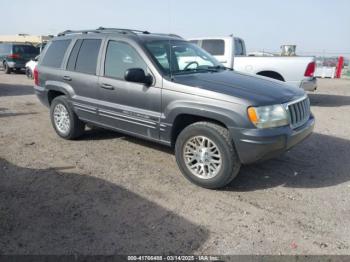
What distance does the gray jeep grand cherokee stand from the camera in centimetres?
386

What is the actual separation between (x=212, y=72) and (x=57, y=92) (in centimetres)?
305

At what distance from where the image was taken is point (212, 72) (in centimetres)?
490

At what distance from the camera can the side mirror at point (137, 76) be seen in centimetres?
436

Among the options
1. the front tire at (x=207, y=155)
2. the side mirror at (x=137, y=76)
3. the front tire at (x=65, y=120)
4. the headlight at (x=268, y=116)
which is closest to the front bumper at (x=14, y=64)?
the front tire at (x=65, y=120)

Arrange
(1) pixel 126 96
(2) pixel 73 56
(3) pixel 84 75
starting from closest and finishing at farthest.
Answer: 1. (1) pixel 126 96
2. (3) pixel 84 75
3. (2) pixel 73 56

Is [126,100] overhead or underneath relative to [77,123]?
overhead

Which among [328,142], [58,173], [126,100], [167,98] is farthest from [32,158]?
[328,142]

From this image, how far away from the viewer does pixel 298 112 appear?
4.27 m

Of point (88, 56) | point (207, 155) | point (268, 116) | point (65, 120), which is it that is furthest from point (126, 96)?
point (268, 116)

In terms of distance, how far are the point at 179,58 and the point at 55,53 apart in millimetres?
2551

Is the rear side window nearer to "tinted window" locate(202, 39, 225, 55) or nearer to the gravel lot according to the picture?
the gravel lot

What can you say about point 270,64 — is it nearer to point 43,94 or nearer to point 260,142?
point 43,94

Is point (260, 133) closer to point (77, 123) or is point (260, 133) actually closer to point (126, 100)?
point (126, 100)

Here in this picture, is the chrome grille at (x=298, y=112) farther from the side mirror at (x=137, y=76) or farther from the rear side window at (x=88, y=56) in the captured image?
the rear side window at (x=88, y=56)
